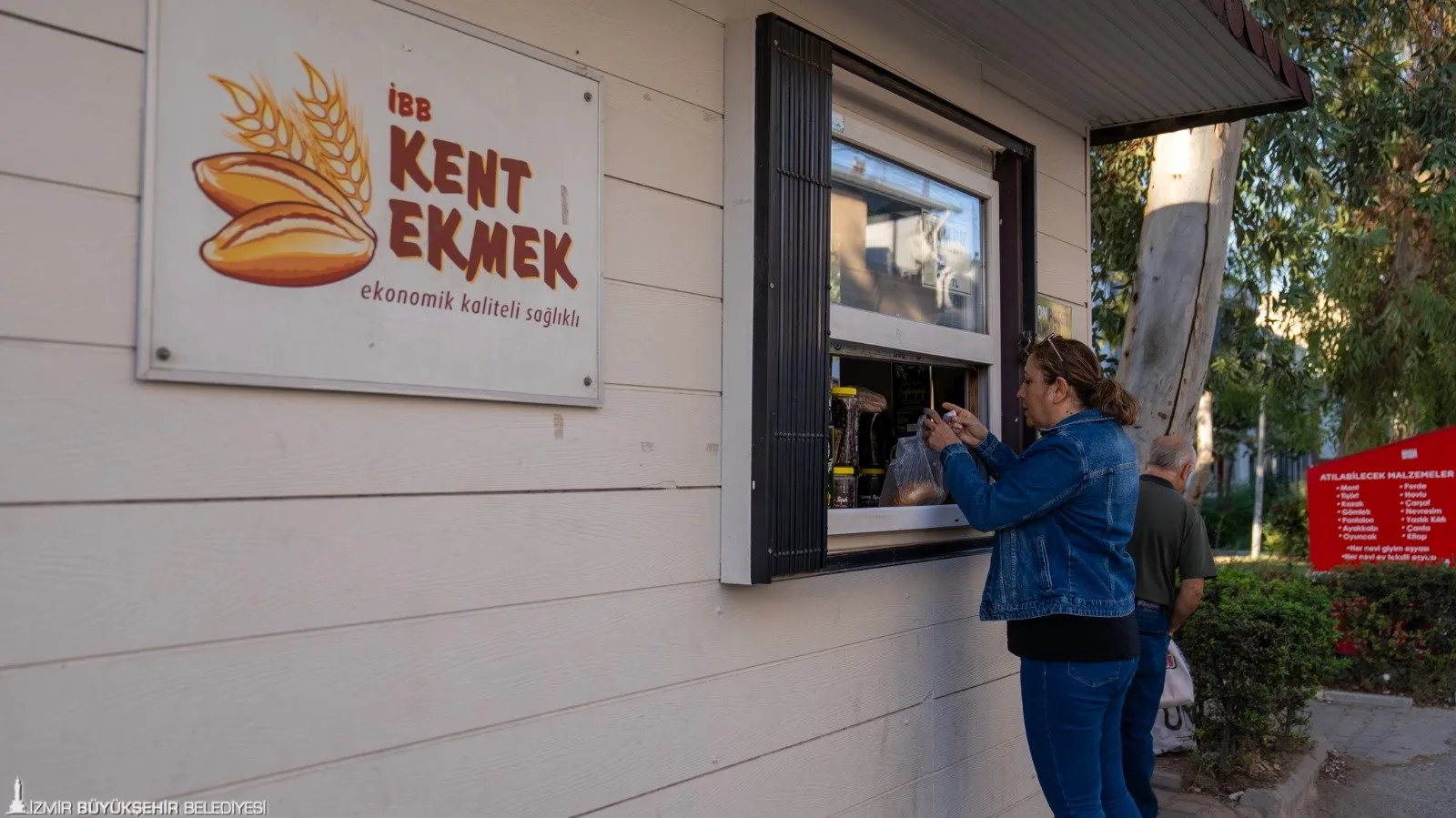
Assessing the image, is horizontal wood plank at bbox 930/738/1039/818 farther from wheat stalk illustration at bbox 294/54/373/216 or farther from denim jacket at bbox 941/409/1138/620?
wheat stalk illustration at bbox 294/54/373/216

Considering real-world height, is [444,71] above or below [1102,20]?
below

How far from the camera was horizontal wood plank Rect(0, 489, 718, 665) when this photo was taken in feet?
5.24

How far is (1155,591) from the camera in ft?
14.6

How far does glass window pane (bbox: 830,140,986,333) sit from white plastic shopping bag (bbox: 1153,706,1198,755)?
3235 millimetres

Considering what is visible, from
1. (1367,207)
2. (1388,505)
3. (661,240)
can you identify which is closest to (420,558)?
(661,240)

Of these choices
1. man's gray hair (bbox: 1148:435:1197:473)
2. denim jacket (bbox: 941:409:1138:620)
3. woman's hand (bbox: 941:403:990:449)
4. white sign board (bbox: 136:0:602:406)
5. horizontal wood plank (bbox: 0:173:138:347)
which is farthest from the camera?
man's gray hair (bbox: 1148:435:1197:473)

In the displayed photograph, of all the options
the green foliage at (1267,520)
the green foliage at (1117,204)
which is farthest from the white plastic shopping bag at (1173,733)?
the green foliage at (1267,520)

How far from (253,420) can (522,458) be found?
1.85ft

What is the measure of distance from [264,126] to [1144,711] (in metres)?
3.79

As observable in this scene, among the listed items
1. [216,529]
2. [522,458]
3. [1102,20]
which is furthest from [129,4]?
[1102,20]

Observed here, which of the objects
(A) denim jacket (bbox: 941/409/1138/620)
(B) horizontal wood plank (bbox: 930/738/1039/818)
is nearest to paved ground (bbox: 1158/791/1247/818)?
(B) horizontal wood plank (bbox: 930/738/1039/818)

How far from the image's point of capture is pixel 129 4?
5.60 feet

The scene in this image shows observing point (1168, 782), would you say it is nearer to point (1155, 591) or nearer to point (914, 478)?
point (1155, 591)

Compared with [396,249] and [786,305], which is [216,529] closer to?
[396,249]
